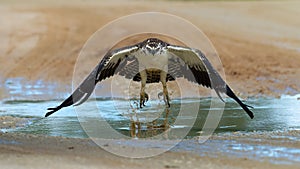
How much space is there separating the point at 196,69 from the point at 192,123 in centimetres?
70

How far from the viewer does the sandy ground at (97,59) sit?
20.5 feet

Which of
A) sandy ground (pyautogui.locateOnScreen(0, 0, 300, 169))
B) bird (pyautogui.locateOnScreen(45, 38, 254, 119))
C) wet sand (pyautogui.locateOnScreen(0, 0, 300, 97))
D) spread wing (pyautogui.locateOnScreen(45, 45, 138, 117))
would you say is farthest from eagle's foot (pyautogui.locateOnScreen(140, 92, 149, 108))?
wet sand (pyautogui.locateOnScreen(0, 0, 300, 97))

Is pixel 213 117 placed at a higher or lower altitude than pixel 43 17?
lower

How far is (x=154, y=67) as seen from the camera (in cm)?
834

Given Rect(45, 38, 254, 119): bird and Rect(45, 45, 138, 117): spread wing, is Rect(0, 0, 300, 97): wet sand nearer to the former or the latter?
Rect(45, 38, 254, 119): bird

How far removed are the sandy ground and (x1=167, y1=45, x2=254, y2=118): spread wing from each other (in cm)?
173

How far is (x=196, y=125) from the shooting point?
8.39 metres

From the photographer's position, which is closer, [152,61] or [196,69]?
[152,61]

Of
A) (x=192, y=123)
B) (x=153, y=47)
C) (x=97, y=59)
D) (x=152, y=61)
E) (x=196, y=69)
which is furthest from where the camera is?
(x=97, y=59)

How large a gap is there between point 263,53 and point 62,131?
24.9ft

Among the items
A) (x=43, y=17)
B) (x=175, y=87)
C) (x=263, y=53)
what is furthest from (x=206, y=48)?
(x=43, y=17)

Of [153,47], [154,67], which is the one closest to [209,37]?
[154,67]

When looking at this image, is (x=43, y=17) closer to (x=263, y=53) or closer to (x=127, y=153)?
(x=263, y=53)

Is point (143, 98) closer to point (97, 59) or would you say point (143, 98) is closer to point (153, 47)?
point (153, 47)
